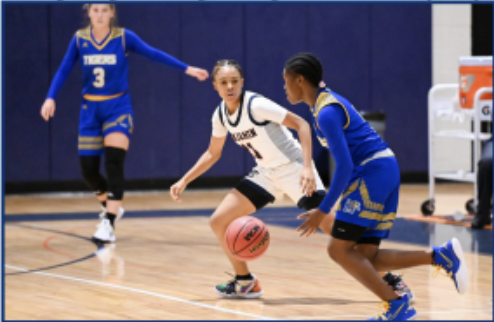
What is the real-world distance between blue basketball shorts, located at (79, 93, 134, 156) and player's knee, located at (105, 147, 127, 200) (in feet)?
0.50

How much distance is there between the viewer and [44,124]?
1148 centimetres

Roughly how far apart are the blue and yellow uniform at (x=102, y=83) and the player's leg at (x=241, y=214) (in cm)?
256

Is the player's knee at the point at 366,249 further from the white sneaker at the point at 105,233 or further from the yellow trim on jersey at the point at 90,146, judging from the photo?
the yellow trim on jersey at the point at 90,146

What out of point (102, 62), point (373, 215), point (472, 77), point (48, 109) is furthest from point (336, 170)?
point (472, 77)

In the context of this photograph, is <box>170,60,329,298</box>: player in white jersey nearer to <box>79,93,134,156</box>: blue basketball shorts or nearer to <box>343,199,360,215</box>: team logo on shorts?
<box>343,199,360,215</box>: team logo on shorts

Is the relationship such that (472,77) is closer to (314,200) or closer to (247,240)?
(314,200)

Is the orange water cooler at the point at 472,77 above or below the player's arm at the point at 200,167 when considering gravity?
above

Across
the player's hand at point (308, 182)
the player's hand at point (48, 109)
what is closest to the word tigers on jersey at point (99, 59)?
the player's hand at point (48, 109)

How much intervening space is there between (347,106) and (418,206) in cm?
623

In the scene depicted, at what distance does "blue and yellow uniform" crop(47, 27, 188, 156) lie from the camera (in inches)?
294

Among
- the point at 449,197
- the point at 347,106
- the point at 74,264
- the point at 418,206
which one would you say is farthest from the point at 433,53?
the point at 347,106

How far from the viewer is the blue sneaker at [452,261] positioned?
4.51 metres

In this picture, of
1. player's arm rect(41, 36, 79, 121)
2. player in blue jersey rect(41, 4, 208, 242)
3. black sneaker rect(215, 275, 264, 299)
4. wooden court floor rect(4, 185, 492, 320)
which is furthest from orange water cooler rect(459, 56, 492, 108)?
black sneaker rect(215, 275, 264, 299)

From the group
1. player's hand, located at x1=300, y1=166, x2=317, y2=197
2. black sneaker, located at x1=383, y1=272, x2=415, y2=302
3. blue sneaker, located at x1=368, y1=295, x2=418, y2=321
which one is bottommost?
black sneaker, located at x1=383, y1=272, x2=415, y2=302
